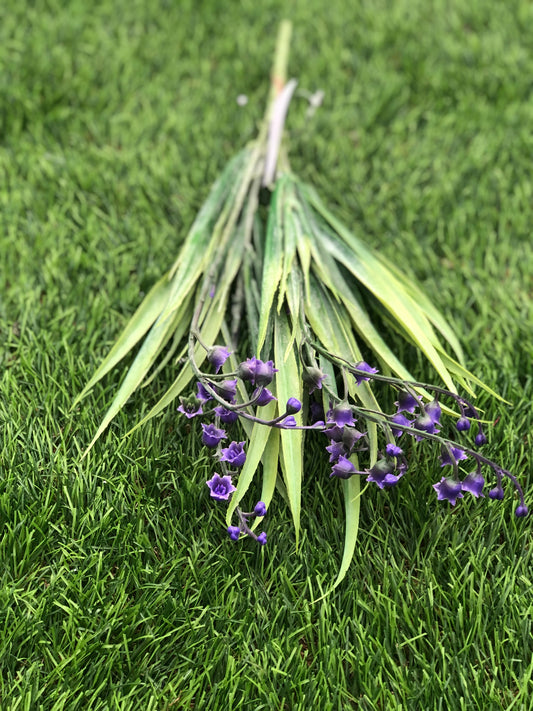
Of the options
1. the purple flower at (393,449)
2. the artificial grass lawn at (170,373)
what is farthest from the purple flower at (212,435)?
the purple flower at (393,449)

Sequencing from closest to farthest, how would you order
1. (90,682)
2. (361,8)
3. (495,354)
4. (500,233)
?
(90,682), (495,354), (500,233), (361,8)

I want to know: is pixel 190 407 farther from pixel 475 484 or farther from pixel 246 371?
pixel 475 484

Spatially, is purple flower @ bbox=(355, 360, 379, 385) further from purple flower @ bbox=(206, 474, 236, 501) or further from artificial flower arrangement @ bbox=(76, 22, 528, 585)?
purple flower @ bbox=(206, 474, 236, 501)

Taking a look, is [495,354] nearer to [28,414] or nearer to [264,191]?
[264,191]

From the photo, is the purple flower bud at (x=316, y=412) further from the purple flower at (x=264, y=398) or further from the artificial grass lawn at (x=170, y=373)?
the purple flower at (x=264, y=398)

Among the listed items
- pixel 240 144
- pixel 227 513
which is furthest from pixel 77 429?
pixel 240 144

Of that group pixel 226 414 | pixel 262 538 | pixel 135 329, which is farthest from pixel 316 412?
pixel 135 329

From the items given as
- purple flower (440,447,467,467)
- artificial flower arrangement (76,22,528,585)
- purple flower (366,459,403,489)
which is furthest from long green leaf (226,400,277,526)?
purple flower (440,447,467,467)
